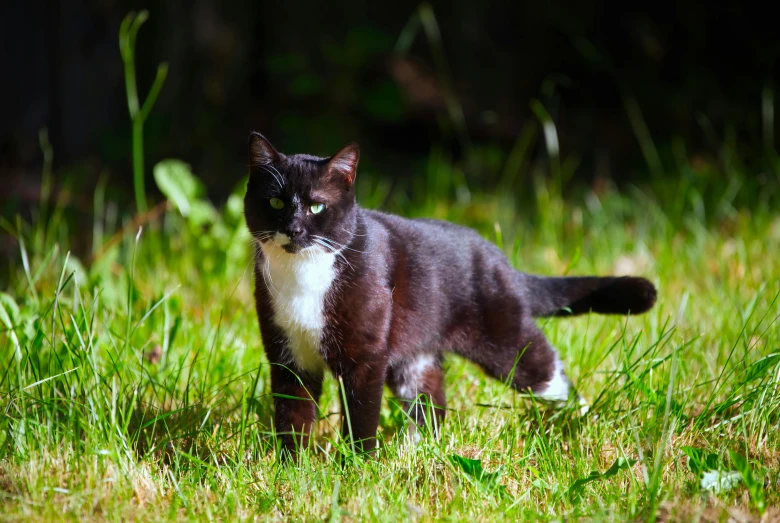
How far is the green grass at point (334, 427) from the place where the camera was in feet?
5.95

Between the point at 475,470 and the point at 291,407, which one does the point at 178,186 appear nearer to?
the point at 291,407

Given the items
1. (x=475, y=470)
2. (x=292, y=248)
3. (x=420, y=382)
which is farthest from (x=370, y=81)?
(x=475, y=470)

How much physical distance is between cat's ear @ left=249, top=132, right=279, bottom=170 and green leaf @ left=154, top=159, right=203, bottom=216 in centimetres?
106

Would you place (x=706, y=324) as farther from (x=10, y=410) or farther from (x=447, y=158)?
(x=447, y=158)

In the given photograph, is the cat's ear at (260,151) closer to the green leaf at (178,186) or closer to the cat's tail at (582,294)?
the cat's tail at (582,294)

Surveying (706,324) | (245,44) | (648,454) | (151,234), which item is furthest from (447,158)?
(648,454)

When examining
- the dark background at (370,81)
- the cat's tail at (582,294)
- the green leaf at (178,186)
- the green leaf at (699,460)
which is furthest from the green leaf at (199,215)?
the green leaf at (699,460)

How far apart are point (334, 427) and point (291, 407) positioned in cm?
14

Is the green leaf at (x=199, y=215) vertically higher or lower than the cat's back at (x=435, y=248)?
lower

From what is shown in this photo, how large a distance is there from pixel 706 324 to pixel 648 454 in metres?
1.00

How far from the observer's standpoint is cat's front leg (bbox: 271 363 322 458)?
2.20 metres

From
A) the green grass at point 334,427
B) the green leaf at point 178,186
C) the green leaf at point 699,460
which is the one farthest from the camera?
the green leaf at point 178,186

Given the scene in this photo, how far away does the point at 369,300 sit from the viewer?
7.04 ft

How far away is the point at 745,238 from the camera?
12.1 ft
